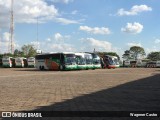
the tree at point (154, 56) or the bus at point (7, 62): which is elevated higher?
the tree at point (154, 56)

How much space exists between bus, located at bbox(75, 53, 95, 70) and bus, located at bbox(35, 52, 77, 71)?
1.34 m

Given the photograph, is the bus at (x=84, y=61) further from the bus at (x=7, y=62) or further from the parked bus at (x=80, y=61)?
the bus at (x=7, y=62)

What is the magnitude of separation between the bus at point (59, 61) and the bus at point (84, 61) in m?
1.34

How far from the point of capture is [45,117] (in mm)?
9836

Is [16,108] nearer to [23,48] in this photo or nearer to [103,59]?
[103,59]

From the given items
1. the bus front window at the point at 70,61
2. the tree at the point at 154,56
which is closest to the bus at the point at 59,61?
the bus front window at the point at 70,61

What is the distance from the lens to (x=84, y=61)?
59250 millimetres

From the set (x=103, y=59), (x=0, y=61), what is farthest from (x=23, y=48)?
(x=103, y=59)

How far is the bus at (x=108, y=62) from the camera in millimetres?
70875

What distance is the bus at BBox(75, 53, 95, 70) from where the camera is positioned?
57.4m

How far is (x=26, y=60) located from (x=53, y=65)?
27.2 m

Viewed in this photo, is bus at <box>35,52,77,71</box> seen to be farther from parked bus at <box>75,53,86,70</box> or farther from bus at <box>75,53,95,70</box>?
bus at <box>75,53,95,70</box>

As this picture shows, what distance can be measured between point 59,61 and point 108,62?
18.5 m

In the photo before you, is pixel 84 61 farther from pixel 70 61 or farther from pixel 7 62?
pixel 7 62
